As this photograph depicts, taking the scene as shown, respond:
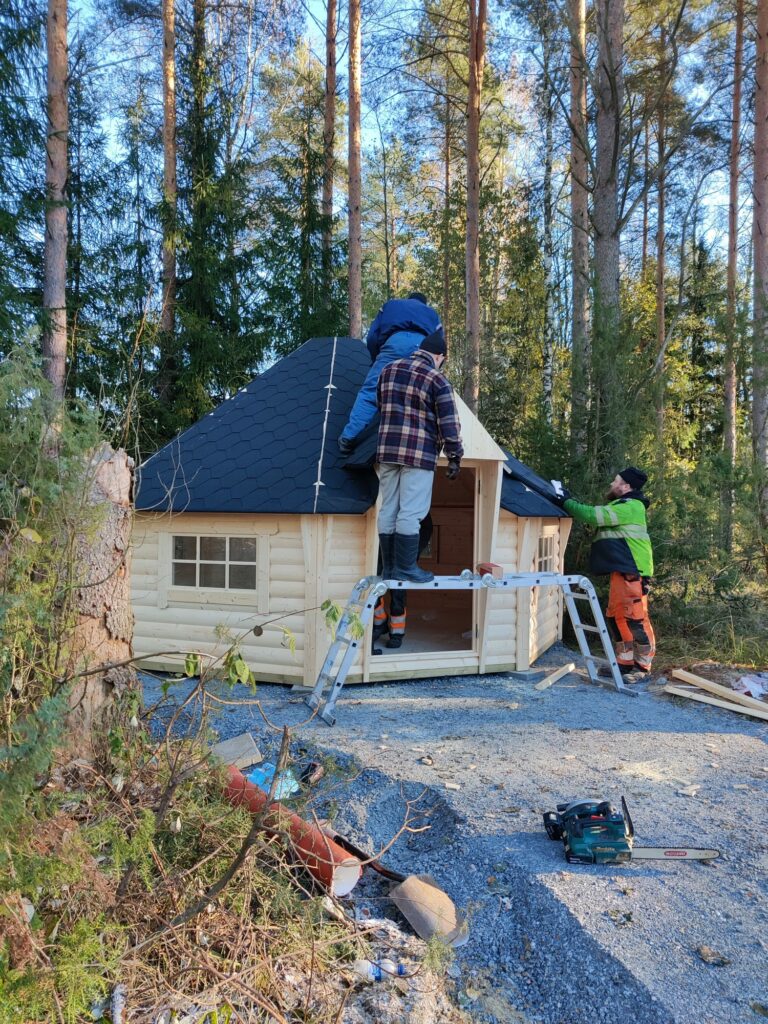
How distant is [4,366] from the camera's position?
3900 millimetres

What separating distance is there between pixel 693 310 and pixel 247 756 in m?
23.8

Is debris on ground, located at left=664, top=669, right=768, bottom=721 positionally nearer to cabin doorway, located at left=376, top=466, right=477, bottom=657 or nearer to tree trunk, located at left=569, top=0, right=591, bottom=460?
tree trunk, located at left=569, top=0, right=591, bottom=460

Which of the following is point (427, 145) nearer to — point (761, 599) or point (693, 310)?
point (693, 310)

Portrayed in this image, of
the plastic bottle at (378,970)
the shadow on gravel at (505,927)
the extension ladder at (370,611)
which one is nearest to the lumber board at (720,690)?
the extension ladder at (370,611)

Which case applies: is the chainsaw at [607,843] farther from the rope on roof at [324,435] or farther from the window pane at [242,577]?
the window pane at [242,577]

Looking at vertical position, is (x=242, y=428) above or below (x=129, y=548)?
above

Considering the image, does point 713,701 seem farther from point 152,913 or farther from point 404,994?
point 152,913

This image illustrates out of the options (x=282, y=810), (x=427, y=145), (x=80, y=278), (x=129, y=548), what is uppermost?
(x=427, y=145)

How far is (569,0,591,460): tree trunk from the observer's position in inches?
374

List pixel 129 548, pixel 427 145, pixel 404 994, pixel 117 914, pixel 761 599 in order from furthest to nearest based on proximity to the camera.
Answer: pixel 427 145 → pixel 761 599 → pixel 129 548 → pixel 404 994 → pixel 117 914

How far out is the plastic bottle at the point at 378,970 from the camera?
101 inches

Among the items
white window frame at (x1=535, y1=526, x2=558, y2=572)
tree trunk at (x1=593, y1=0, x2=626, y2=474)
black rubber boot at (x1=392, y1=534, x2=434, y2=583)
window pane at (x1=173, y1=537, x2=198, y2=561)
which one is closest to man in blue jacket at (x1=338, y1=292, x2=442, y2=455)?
black rubber boot at (x1=392, y1=534, x2=434, y2=583)

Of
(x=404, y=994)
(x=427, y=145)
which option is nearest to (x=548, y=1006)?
(x=404, y=994)

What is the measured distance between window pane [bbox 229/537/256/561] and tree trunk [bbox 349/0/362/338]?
8.18 metres
